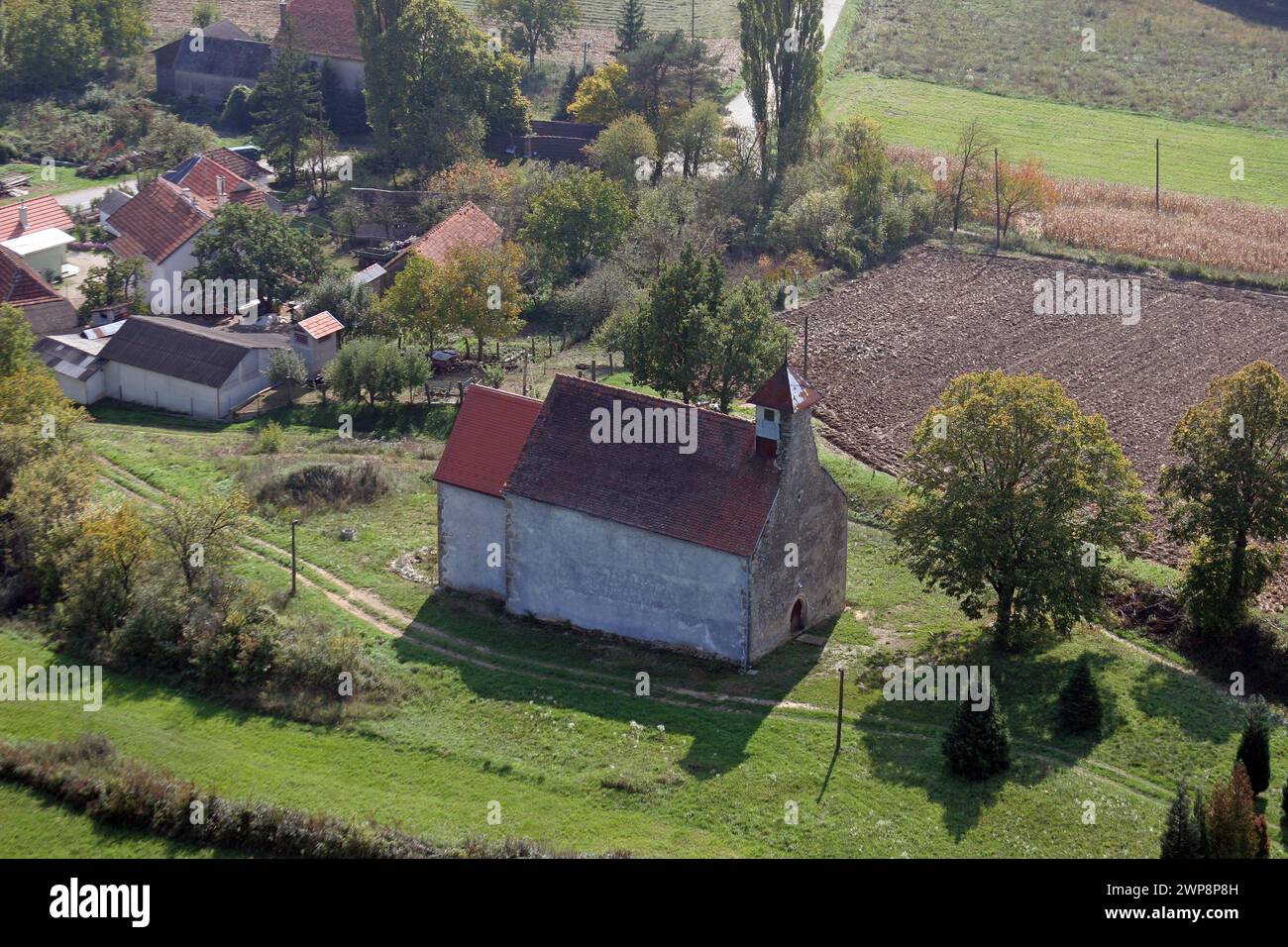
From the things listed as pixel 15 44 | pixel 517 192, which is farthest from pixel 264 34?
pixel 517 192

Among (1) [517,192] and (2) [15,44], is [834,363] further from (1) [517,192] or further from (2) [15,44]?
(2) [15,44]

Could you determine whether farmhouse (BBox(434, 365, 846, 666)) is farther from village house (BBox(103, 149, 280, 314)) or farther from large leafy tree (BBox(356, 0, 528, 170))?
large leafy tree (BBox(356, 0, 528, 170))

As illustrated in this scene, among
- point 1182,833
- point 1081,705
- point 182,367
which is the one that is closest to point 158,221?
point 182,367

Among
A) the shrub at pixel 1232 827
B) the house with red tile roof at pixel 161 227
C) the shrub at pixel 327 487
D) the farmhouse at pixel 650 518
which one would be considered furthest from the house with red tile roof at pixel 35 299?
the shrub at pixel 1232 827

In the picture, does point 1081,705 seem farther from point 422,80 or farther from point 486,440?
point 422,80

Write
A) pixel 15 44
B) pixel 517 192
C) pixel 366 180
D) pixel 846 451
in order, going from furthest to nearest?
pixel 15 44 → pixel 366 180 → pixel 517 192 → pixel 846 451

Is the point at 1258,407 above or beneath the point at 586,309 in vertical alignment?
above

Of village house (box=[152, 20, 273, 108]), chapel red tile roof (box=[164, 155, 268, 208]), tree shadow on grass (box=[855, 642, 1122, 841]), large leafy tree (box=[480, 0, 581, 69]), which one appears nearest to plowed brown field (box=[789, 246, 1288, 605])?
tree shadow on grass (box=[855, 642, 1122, 841])
